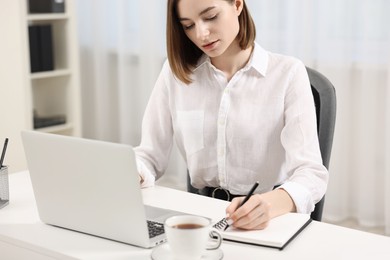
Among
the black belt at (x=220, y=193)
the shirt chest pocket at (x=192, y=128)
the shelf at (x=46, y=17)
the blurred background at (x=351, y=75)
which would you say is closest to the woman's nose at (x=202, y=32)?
the shirt chest pocket at (x=192, y=128)

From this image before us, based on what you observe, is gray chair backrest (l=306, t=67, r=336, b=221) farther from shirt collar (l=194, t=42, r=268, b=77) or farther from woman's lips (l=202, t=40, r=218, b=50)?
woman's lips (l=202, t=40, r=218, b=50)

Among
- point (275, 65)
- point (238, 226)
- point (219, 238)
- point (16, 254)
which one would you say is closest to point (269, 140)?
point (275, 65)

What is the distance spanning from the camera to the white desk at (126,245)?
1.26 metres

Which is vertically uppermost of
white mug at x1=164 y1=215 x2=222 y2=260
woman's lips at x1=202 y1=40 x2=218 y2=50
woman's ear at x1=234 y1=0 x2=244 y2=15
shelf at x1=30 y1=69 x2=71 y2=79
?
woman's ear at x1=234 y1=0 x2=244 y2=15

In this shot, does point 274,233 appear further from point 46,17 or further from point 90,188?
point 46,17

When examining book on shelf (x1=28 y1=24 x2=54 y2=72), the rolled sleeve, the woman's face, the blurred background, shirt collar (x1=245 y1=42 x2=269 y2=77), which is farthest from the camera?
book on shelf (x1=28 y1=24 x2=54 y2=72)

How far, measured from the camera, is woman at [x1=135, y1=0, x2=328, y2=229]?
1745 millimetres

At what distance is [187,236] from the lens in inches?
45.6

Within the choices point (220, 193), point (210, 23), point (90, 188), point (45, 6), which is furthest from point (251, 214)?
point (45, 6)

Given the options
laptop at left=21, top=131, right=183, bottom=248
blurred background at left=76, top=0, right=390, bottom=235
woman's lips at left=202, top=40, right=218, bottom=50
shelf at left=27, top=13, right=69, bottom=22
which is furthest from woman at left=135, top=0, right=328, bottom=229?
shelf at left=27, top=13, right=69, bottom=22

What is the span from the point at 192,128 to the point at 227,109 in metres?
0.13

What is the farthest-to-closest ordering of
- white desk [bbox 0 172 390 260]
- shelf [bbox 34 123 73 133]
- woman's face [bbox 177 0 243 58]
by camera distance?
shelf [bbox 34 123 73 133] → woman's face [bbox 177 0 243 58] → white desk [bbox 0 172 390 260]

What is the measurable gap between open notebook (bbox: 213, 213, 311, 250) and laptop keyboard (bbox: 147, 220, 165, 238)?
0.43 feet

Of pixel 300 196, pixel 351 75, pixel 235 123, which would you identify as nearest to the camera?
pixel 300 196
